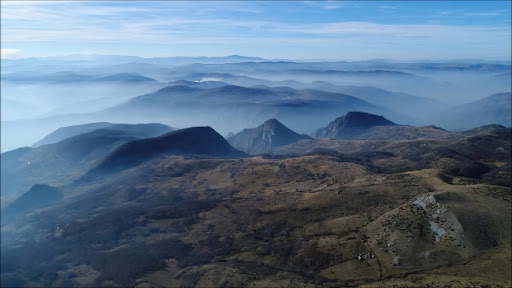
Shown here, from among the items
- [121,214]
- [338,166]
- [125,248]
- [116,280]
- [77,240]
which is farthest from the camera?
[338,166]

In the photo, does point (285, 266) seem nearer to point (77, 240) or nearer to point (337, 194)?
point (337, 194)

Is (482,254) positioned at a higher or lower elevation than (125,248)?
higher

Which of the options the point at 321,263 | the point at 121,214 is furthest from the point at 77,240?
the point at 321,263

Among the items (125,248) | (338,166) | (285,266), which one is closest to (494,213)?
(285,266)

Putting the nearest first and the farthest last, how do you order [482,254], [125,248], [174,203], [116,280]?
[482,254] < [116,280] < [125,248] < [174,203]

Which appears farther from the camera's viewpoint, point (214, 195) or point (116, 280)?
point (214, 195)

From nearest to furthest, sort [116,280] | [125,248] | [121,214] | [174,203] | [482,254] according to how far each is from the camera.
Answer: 1. [482,254]
2. [116,280]
3. [125,248]
4. [121,214]
5. [174,203]

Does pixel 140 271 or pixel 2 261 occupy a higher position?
pixel 2 261

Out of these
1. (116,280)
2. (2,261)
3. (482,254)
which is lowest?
(116,280)

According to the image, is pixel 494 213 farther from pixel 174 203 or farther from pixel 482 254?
pixel 174 203
